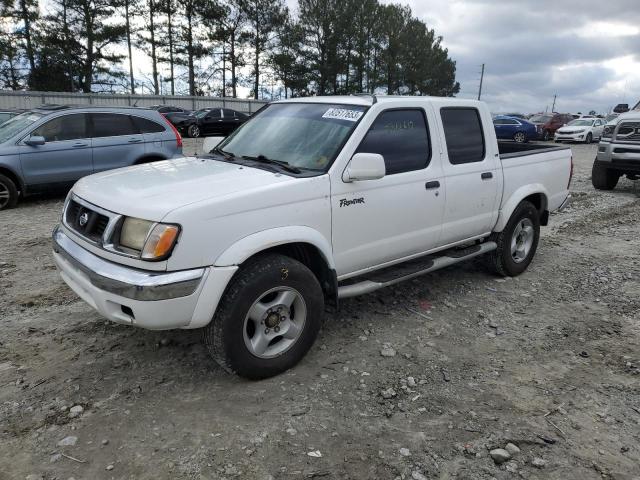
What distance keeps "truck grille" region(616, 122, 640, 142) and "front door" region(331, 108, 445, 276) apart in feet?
26.7

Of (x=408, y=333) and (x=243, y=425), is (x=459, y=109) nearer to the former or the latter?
(x=408, y=333)

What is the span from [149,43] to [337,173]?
42.1 meters

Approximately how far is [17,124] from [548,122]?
29095 millimetres

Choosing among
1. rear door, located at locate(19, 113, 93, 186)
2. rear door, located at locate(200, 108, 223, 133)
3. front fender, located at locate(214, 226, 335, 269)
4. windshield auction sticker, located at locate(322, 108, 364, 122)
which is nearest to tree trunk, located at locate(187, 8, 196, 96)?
rear door, located at locate(200, 108, 223, 133)

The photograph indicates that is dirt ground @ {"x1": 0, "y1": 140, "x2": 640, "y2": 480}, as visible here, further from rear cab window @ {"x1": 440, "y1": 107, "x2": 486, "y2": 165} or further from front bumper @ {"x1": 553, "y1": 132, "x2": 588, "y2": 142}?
front bumper @ {"x1": 553, "y1": 132, "x2": 588, "y2": 142}

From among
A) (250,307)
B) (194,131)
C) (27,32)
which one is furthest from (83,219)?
(27,32)

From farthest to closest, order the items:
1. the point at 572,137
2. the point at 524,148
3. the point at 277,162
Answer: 1. the point at 572,137
2. the point at 524,148
3. the point at 277,162

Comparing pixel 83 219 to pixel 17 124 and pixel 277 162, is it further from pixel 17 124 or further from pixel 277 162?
pixel 17 124

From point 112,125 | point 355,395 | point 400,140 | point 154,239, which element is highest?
point 112,125

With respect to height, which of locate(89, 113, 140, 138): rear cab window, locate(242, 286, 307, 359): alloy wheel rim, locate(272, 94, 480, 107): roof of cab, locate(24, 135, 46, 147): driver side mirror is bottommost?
locate(242, 286, 307, 359): alloy wheel rim

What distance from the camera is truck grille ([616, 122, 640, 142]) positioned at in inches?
402

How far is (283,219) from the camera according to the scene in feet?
10.6

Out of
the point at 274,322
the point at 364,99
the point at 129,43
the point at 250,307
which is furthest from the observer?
the point at 129,43

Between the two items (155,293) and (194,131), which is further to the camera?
(194,131)
